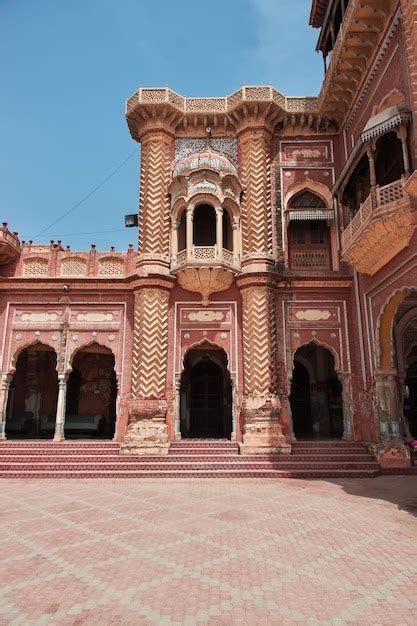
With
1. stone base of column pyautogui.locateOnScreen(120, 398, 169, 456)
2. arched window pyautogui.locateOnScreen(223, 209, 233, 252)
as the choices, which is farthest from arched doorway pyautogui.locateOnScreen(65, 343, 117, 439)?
arched window pyautogui.locateOnScreen(223, 209, 233, 252)

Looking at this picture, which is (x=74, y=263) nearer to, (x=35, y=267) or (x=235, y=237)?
(x=35, y=267)

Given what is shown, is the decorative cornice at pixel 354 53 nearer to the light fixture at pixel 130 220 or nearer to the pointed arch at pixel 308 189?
the pointed arch at pixel 308 189

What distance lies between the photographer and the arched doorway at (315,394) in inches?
670

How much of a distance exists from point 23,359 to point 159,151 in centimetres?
984

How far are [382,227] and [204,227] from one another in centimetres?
719

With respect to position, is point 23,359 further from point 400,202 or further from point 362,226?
point 400,202

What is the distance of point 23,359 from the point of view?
18.0 metres

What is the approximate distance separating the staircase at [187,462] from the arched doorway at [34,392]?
419 centimetres

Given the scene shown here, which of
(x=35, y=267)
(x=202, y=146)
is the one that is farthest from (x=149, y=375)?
(x=202, y=146)

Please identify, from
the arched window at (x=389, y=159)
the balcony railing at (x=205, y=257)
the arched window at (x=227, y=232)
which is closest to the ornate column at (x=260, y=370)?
the balcony railing at (x=205, y=257)

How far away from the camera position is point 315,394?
685 inches

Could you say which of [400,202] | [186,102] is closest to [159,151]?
[186,102]

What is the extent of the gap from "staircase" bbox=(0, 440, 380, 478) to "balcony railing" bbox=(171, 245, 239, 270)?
5566 millimetres

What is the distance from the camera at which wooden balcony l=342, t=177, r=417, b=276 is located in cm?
1013
